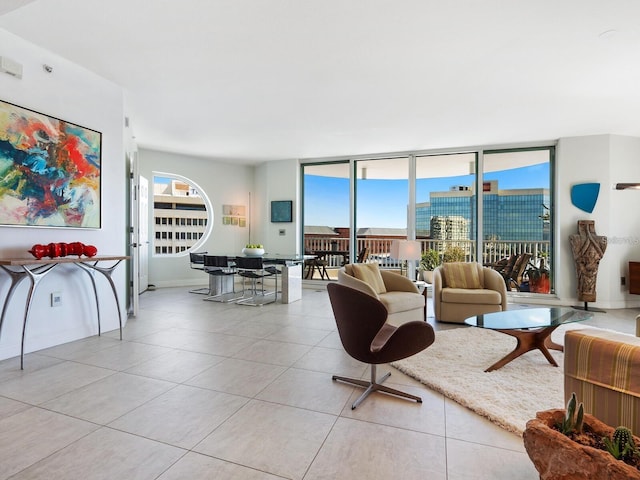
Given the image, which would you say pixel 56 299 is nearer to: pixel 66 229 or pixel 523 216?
pixel 66 229

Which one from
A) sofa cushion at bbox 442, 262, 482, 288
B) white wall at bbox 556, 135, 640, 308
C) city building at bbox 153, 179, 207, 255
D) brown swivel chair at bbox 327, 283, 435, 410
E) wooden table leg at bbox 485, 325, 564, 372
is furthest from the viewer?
city building at bbox 153, 179, 207, 255

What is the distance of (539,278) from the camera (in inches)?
251

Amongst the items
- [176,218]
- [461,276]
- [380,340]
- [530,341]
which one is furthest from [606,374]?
[176,218]

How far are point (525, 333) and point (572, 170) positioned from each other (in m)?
4.10

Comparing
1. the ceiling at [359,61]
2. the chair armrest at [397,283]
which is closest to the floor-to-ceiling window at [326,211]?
the ceiling at [359,61]

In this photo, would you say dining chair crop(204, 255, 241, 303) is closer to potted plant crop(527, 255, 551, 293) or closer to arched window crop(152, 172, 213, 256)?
arched window crop(152, 172, 213, 256)

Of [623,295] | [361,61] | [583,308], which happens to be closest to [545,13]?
[361,61]

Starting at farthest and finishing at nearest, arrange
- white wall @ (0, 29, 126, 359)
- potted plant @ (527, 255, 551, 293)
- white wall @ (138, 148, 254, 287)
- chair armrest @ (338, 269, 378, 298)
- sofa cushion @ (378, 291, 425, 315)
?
white wall @ (138, 148, 254, 287), potted plant @ (527, 255, 551, 293), sofa cushion @ (378, 291, 425, 315), chair armrest @ (338, 269, 378, 298), white wall @ (0, 29, 126, 359)

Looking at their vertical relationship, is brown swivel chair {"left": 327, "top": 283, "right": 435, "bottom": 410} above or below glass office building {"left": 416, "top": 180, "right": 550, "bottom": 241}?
below

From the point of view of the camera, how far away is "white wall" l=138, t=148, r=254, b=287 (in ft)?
23.3

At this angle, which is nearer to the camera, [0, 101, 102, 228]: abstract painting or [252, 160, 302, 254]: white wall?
[0, 101, 102, 228]: abstract painting

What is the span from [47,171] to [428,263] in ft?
21.2

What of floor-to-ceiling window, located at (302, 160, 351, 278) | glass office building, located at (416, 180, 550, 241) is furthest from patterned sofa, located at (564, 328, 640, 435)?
floor-to-ceiling window, located at (302, 160, 351, 278)

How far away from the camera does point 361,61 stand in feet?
11.1
